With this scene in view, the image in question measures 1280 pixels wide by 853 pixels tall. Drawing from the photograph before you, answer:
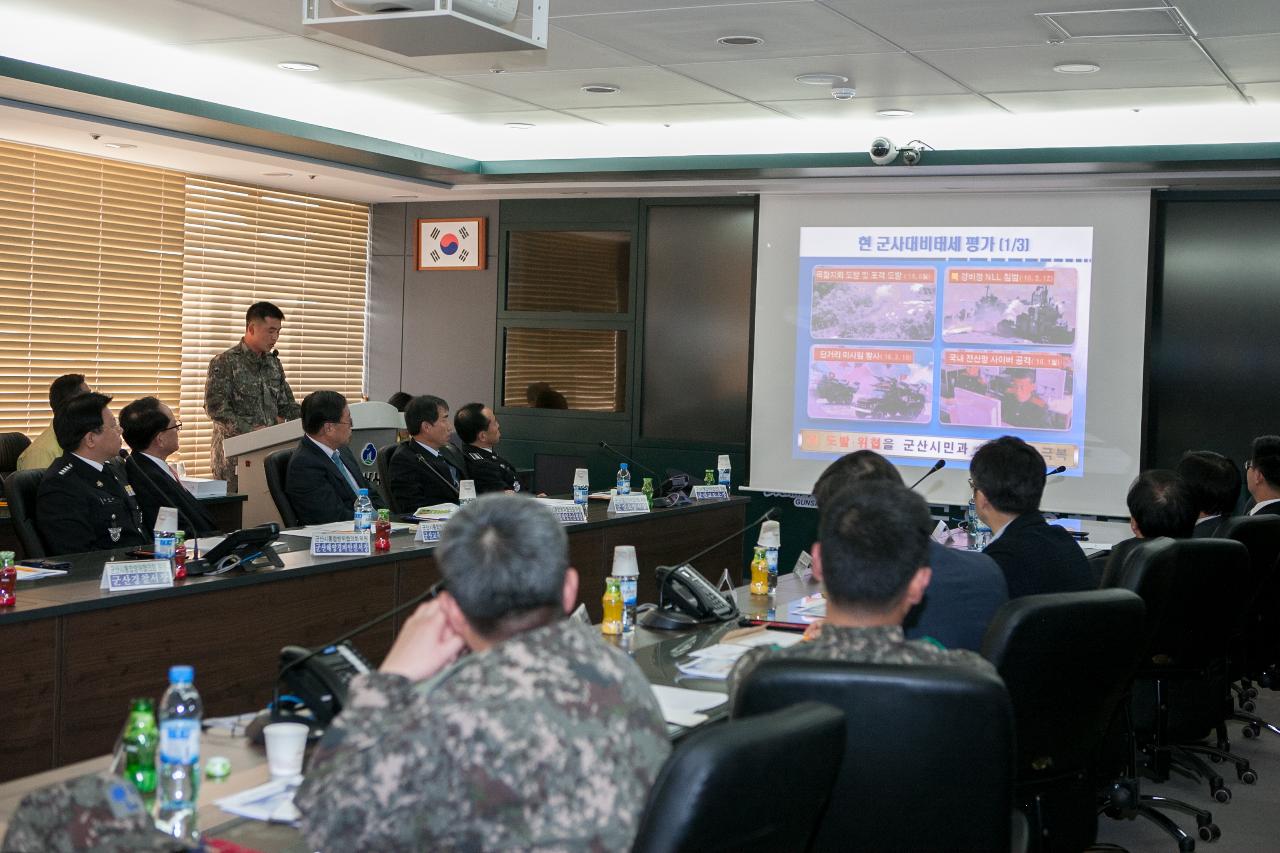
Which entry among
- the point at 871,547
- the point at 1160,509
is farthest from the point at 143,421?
the point at 1160,509

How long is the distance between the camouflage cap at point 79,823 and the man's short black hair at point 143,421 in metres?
3.40

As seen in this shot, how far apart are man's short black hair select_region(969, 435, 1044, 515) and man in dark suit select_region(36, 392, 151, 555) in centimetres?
281

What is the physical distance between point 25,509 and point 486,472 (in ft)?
8.48

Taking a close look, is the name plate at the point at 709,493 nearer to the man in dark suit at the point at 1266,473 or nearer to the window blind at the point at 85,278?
Answer: the man in dark suit at the point at 1266,473

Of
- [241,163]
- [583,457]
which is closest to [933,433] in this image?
[583,457]

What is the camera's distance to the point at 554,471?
855 cm

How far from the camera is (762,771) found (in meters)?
1.56

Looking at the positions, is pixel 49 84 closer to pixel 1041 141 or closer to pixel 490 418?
pixel 490 418

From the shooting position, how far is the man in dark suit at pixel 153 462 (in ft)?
15.6

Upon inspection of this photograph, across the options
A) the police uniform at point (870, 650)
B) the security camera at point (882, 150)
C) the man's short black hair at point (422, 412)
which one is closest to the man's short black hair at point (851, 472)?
the police uniform at point (870, 650)

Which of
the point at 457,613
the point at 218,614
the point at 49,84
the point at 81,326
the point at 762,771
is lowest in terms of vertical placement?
the point at 218,614

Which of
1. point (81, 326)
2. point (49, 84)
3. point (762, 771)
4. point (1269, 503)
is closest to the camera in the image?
point (762, 771)

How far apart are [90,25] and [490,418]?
2.58 metres

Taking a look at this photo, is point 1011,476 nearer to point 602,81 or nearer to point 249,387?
point 602,81
